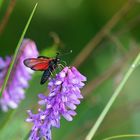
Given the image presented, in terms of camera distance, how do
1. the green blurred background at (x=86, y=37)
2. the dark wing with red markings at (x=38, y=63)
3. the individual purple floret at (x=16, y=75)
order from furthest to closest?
the green blurred background at (x=86, y=37) → the individual purple floret at (x=16, y=75) → the dark wing with red markings at (x=38, y=63)

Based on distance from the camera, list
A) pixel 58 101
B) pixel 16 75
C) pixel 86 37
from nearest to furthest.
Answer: pixel 58 101 → pixel 16 75 → pixel 86 37

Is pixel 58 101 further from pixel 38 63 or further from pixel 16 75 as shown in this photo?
pixel 16 75

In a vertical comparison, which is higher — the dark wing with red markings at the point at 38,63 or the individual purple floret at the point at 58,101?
the dark wing with red markings at the point at 38,63

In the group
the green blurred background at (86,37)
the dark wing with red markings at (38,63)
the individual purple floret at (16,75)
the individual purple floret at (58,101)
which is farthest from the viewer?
the green blurred background at (86,37)

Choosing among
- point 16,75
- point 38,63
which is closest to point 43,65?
point 38,63

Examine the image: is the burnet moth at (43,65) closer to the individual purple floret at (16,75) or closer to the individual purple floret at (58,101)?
the individual purple floret at (58,101)

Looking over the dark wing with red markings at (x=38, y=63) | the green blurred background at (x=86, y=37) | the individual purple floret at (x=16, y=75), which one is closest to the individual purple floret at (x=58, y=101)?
the dark wing with red markings at (x=38, y=63)
